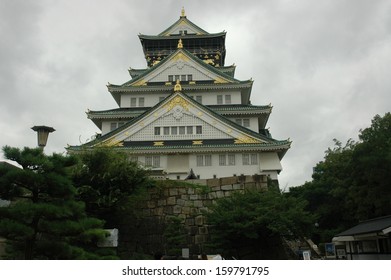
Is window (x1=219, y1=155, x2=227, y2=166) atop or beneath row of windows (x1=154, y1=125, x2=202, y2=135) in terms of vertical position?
beneath

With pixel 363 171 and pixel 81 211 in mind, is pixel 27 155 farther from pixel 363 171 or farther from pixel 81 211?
pixel 363 171

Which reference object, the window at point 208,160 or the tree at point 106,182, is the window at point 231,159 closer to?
the window at point 208,160

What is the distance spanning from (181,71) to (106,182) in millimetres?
16863

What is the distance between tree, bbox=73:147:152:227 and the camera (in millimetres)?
11406

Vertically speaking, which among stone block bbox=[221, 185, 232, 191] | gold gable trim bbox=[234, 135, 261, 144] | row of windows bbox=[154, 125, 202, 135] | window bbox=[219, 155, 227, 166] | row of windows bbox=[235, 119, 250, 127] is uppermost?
row of windows bbox=[235, 119, 250, 127]

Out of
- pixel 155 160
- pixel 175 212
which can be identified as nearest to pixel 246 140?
pixel 155 160

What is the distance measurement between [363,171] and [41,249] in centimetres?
1224

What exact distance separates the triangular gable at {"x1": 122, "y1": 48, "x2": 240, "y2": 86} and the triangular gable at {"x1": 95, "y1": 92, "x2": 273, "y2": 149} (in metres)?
4.45

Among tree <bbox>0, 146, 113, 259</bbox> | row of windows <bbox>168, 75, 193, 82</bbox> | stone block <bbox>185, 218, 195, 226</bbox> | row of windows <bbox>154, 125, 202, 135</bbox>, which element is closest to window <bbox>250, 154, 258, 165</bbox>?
row of windows <bbox>154, 125, 202, 135</bbox>

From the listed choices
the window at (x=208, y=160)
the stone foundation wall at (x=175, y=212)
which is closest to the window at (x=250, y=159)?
the window at (x=208, y=160)

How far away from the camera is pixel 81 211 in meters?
8.39

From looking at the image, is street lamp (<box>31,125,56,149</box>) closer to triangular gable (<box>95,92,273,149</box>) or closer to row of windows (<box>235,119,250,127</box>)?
triangular gable (<box>95,92,273,149</box>)

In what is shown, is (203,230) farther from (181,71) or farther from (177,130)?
(181,71)

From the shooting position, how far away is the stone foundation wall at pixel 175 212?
1262cm
